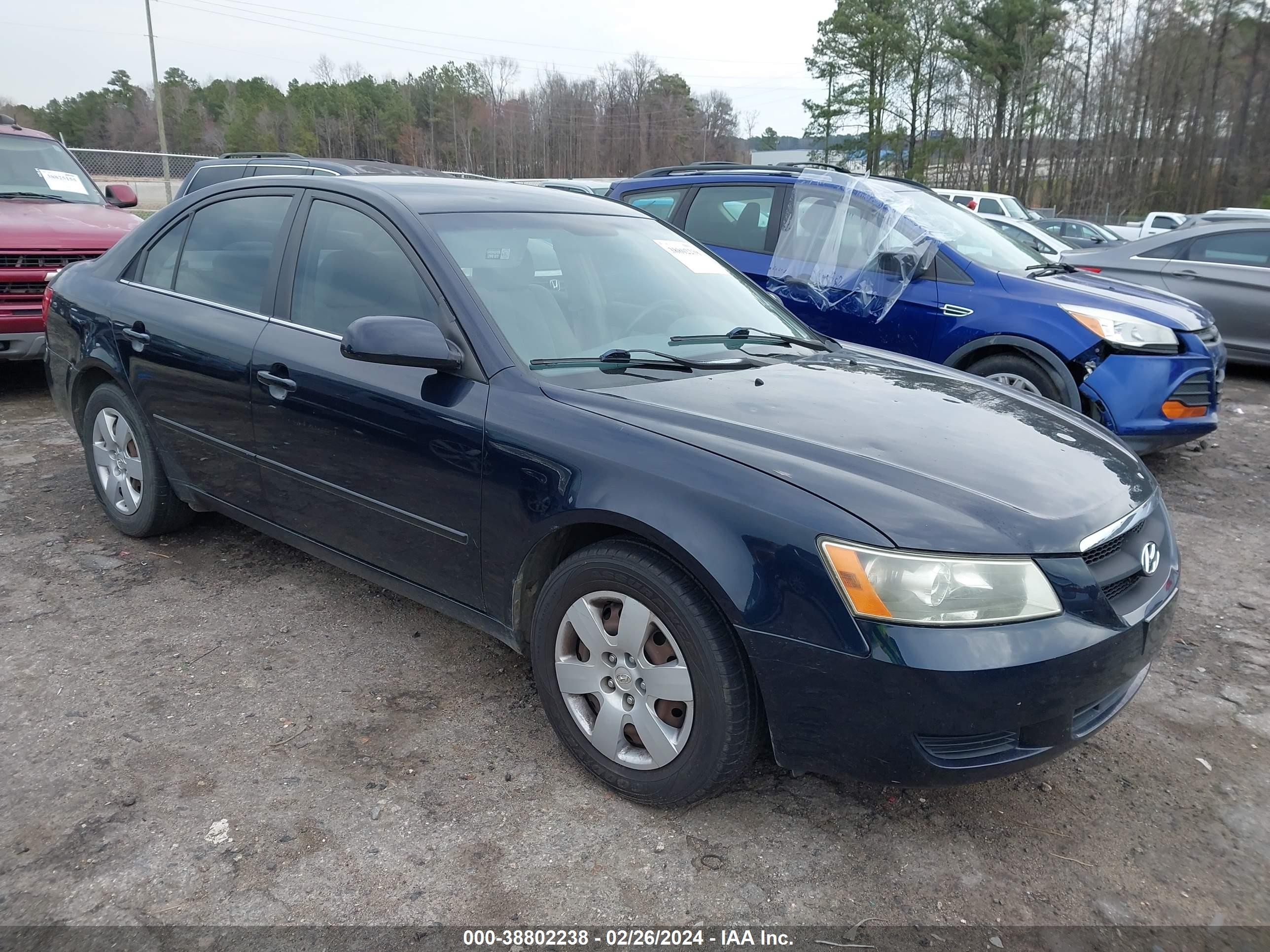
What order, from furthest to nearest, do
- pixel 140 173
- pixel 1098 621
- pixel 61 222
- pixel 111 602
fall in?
pixel 140 173, pixel 61 222, pixel 111 602, pixel 1098 621

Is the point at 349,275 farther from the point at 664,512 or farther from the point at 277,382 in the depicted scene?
the point at 664,512

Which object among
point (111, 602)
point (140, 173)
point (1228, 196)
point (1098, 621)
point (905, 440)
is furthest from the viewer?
point (1228, 196)

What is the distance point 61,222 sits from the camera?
7.30 metres

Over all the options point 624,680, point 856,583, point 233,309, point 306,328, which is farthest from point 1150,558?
point 233,309

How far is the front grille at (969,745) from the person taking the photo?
84.8 inches

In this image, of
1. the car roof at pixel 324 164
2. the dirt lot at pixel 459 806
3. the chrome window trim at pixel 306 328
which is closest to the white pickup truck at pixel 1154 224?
the car roof at pixel 324 164

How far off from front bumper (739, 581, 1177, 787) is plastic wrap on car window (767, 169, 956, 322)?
4042 mm

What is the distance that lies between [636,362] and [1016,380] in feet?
11.7

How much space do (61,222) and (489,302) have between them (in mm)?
6120

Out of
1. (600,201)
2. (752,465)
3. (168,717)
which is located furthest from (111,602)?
(752,465)

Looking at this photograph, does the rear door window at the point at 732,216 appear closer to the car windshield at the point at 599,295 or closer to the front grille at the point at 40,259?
the car windshield at the point at 599,295

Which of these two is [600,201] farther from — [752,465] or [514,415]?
[752,465]

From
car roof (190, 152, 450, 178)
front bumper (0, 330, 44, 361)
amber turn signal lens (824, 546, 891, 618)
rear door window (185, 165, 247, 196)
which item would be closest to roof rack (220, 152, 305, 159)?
car roof (190, 152, 450, 178)

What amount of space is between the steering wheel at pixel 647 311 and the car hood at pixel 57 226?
5.23 meters
